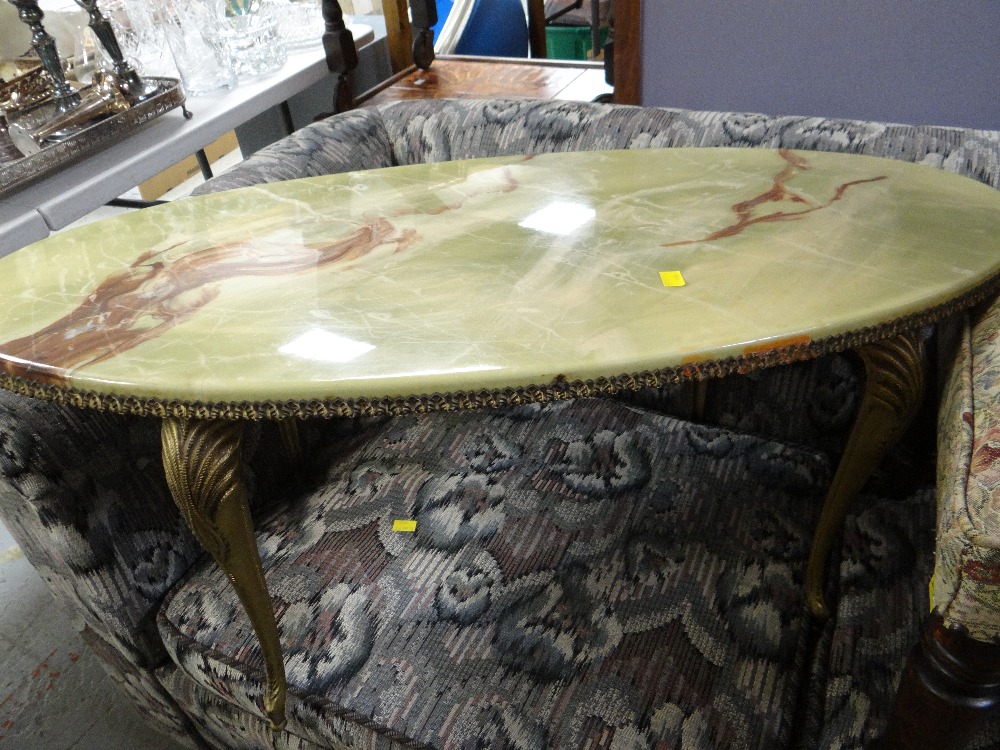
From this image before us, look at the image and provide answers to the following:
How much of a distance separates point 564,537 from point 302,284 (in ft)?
1.66

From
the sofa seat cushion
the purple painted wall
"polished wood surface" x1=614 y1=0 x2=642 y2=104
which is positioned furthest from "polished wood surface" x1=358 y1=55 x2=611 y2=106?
the sofa seat cushion

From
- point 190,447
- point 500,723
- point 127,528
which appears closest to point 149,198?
point 127,528

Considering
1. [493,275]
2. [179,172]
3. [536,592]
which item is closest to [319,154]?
[493,275]

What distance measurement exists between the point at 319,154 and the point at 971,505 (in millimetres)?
1176

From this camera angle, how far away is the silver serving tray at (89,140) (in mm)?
1650

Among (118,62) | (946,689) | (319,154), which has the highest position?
(118,62)

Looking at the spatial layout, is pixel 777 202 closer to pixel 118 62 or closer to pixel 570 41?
pixel 118 62

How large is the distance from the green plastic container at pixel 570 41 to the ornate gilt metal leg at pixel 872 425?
110 inches

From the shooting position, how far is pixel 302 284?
0.88 m

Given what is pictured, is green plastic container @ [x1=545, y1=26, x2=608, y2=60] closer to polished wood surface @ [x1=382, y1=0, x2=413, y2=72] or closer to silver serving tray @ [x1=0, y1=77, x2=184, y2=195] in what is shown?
polished wood surface @ [x1=382, y1=0, x2=413, y2=72]

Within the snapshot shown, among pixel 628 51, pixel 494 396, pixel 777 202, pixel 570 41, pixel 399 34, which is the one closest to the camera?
pixel 494 396

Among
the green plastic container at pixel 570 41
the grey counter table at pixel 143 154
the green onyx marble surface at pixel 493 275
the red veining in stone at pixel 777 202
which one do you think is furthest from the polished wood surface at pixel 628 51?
the green plastic container at pixel 570 41

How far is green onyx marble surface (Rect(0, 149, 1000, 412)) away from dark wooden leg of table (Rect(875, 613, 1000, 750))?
297mm

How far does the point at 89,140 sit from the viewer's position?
1.81m
